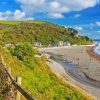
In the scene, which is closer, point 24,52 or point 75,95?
point 75,95

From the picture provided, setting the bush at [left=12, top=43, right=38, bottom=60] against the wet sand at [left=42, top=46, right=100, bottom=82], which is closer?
the bush at [left=12, top=43, right=38, bottom=60]

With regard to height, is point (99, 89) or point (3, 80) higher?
point (3, 80)

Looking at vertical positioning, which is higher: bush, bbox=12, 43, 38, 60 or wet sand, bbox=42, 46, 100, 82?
bush, bbox=12, 43, 38, 60

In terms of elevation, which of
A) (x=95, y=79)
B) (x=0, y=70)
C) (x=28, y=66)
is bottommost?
(x=95, y=79)

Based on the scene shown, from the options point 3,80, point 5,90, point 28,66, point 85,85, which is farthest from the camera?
point 85,85

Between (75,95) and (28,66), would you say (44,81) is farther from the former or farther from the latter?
(28,66)

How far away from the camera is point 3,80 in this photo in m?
14.6

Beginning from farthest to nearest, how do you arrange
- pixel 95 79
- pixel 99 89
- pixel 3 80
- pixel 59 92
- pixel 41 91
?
pixel 95 79
pixel 99 89
pixel 59 92
pixel 41 91
pixel 3 80

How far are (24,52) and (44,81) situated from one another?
1652 centimetres

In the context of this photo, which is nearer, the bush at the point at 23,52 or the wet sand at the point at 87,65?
the bush at the point at 23,52

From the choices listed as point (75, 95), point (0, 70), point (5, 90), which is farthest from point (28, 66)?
point (5, 90)

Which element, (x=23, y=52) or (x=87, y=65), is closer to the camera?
(x=23, y=52)

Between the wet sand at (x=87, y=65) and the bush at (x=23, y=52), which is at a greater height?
the bush at (x=23, y=52)

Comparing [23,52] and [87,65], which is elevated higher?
[23,52]
